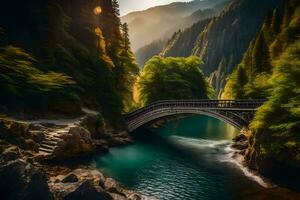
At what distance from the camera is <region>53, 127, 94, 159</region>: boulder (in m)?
27.7

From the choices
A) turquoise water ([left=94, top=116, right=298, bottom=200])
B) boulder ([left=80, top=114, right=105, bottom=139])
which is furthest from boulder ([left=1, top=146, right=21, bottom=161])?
boulder ([left=80, top=114, right=105, bottom=139])

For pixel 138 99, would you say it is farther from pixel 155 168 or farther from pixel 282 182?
pixel 282 182

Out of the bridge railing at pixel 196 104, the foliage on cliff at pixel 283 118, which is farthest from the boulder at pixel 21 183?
the bridge railing at pixel 196 104

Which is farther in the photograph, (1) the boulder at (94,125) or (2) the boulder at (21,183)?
(1) the boulder at (94,125)

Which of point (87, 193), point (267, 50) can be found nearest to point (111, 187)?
point (87, 193)

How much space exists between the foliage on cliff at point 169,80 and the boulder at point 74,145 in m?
38.1

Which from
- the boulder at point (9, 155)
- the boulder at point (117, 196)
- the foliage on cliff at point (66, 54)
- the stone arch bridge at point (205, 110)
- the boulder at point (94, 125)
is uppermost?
the foliage on cliff at point (66, 54)

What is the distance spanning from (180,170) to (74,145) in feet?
36.3

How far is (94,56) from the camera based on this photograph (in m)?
46.3

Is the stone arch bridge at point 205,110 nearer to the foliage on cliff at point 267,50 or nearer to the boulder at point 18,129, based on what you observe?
the foliage on cliff at point 267,50

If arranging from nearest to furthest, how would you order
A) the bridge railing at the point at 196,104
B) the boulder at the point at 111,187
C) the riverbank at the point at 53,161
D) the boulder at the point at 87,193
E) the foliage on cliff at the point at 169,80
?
the riverbank at the point at 53,161 < the boulder at the point at 87,193 < the boulder at the point at 111,187 < the bridge railing at the point at 196,104 < the foliage on cliff at the point at 169,80

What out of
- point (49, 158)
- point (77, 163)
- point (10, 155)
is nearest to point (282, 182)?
point (77, 163)

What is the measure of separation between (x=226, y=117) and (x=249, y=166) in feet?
27.1

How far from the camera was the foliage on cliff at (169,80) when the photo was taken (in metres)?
70.1
